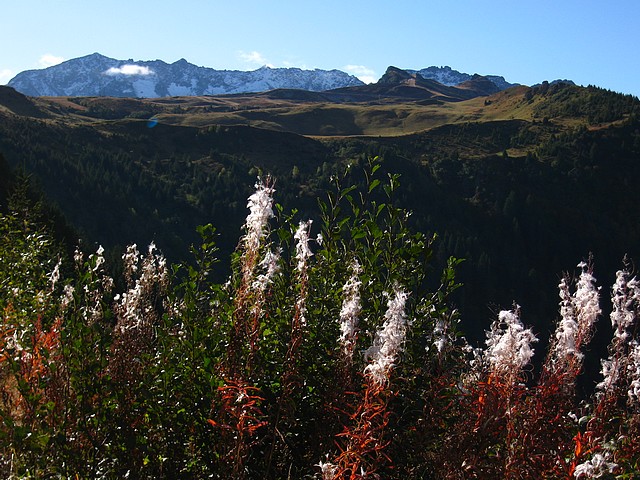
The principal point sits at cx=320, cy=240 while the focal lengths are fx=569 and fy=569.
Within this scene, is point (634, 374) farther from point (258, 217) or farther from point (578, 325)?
point (258, 217)

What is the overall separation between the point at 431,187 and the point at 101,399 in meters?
116

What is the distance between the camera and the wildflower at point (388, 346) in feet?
9.72

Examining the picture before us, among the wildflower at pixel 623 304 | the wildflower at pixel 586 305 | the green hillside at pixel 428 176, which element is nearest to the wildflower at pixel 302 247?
the wildflower at pixel 586 305

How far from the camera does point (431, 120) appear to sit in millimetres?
178250

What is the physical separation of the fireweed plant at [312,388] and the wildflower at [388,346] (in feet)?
0.04

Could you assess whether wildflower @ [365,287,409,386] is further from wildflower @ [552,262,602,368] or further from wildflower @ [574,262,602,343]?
wildflower @ [574,262,602,343]

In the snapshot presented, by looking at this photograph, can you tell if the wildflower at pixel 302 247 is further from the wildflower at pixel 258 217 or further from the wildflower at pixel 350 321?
the wildflower at pixel 350 321

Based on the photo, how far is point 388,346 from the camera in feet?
9.86

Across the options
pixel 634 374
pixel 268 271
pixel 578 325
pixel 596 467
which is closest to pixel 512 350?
pixel 578 325

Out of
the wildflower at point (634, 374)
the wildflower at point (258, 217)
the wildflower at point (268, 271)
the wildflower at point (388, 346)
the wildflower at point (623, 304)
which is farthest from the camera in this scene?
the wildflower at point (623, 304)

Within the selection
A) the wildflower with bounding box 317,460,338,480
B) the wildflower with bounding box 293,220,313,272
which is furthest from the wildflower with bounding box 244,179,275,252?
the wildflower with bounding box 317,460,338,480

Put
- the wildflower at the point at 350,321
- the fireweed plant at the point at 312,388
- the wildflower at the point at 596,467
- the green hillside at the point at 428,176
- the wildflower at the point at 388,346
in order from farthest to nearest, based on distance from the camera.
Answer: the green hillside at the point at 428,176
the wildflower at the point at 350,321
the fireweed plant at the point at 312,388
the wildflower at the point at 388,346
the wildflower at the point at 596,467

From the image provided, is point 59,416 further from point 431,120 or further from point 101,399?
point 431,120

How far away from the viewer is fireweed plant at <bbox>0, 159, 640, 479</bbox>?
10.5ft
